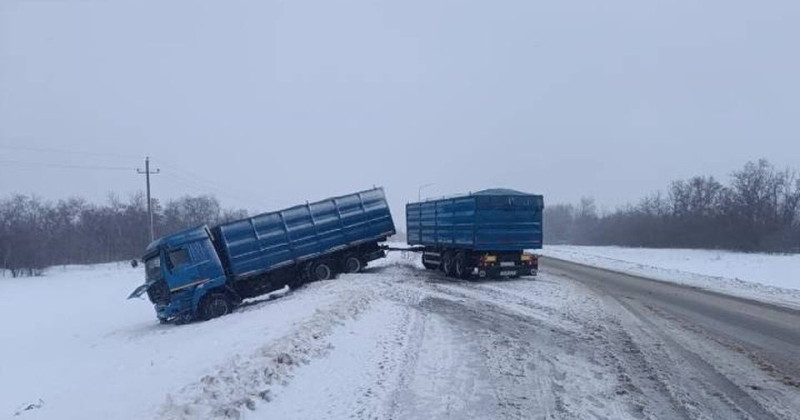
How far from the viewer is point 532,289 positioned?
64.6ft

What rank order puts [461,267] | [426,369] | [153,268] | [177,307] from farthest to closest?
[461,267] < [153,268] < [177,307] < [426,369]

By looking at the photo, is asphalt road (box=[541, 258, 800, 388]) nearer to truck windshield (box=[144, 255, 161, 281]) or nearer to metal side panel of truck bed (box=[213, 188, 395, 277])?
metal side panel of truck bed (box=[213, 188, 395, 277])

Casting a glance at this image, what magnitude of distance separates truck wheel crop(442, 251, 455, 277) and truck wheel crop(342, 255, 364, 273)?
333 centimetres

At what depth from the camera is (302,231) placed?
81.0ft

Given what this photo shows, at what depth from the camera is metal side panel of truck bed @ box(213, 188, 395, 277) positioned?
2308cm

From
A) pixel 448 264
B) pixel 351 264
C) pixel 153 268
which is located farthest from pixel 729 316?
pixel 153 268

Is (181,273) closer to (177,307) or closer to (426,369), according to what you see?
(177,307)

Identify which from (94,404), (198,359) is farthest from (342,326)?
(94,404)

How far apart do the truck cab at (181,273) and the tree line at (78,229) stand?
62135 mm

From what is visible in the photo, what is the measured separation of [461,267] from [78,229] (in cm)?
8372

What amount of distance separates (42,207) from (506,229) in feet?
316

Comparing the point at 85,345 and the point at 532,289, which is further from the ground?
the point at 532,289

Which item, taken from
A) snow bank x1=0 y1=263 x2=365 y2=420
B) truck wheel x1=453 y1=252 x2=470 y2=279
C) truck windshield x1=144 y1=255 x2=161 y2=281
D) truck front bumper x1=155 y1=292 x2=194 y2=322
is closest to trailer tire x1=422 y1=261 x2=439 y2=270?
truck wheel x1=453 y1=252 x2=470 y2=279

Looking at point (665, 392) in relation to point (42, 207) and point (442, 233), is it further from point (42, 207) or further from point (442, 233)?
point (42, 207)
